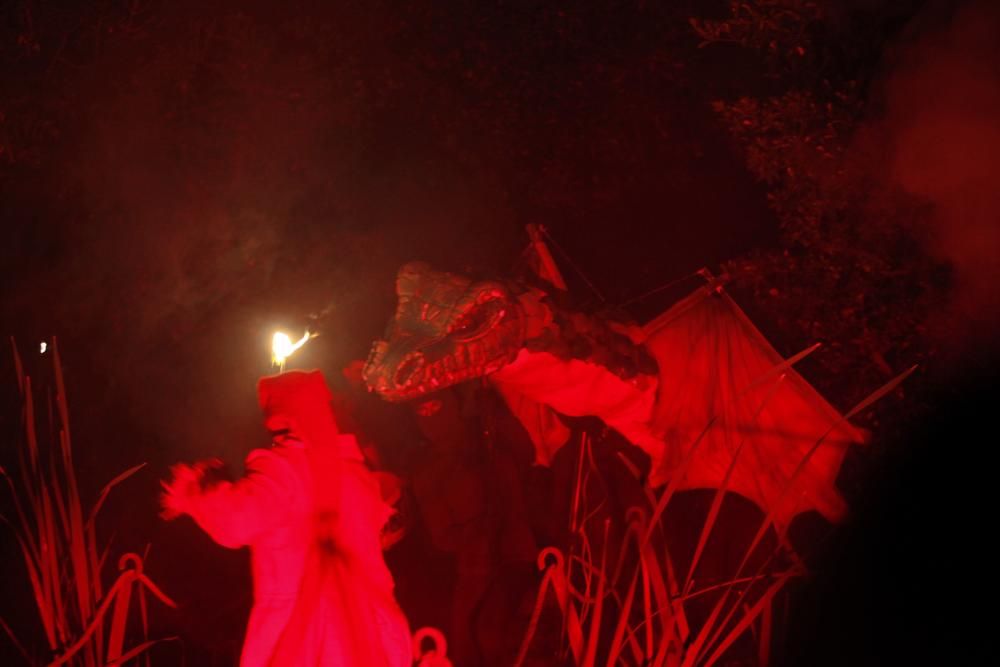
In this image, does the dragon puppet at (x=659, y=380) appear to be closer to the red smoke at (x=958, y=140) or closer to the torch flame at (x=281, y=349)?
the torch flame at (x=281, y=349)

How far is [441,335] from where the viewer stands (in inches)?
162

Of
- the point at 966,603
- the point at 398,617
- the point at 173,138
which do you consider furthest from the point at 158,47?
the point at 966,603

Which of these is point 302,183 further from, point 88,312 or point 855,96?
point 855,96

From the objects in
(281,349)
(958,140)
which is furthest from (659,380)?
(958,140)

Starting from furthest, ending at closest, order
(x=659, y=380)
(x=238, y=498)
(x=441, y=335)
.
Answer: (x=659, y=380) → (x=441, y=335) → (x=238, y=498)

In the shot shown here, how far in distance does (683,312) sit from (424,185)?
269 cm

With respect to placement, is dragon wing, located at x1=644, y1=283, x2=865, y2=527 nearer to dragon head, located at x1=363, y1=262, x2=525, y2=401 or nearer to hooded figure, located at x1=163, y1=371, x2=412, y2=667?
dragon head, located at x1=363, y1=262, x2=525, y2=401

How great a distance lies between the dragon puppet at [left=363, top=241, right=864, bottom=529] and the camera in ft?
13.6

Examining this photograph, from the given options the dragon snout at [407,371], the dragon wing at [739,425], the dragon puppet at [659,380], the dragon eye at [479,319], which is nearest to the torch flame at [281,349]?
the dragon puppet at [659,380]

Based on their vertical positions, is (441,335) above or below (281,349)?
below

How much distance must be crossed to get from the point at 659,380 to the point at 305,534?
206 centimetres

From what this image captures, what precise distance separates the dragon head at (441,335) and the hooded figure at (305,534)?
19.4 inches

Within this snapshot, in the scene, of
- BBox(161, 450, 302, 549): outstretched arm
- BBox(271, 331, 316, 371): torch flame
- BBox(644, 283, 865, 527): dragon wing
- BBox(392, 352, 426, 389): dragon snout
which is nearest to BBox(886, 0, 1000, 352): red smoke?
BBox(644, 283, 865, 527): dragon wing

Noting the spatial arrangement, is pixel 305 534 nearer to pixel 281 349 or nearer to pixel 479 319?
pixel 281 349
